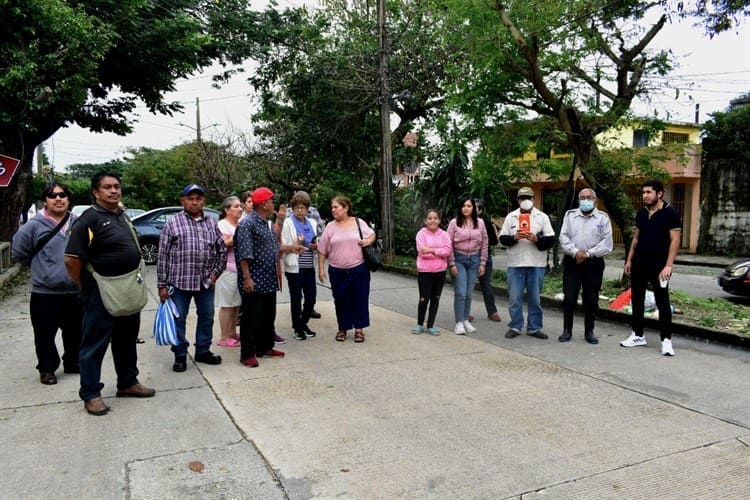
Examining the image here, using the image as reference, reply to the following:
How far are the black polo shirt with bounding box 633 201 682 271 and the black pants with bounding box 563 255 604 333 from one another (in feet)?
1.68

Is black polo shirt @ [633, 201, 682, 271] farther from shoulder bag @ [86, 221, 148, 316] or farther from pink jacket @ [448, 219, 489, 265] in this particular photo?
shoulder bag @ [86, 221, 148, 316]

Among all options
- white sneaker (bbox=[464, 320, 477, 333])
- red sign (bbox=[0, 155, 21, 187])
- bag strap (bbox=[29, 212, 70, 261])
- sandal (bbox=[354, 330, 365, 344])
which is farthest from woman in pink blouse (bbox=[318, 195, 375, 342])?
red sign (bbox=[0, 155, 21, 187])

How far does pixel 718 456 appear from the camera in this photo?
3.74m

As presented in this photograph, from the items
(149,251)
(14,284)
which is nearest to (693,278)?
(149,251)

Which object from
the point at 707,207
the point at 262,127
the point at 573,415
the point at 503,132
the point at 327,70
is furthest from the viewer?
the point at 262,127

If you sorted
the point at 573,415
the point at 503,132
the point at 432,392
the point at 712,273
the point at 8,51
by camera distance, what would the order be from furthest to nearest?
the point at 712,273 → the point at 8,51 → the point at 503,132 → the point at 432,392 → the point at 573,415

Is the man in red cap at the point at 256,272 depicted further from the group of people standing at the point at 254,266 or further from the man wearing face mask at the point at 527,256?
the man wearing face mask at the point at 527,256

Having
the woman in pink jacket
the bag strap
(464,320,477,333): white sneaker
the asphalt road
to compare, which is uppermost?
the bag strap

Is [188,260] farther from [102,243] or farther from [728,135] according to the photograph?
[728,135]

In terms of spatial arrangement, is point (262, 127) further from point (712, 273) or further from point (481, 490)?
point (481, 490)

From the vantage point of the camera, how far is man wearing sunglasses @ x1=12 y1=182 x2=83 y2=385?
5.23 metres

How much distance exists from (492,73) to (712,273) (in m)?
10.9

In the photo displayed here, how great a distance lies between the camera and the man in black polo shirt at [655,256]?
6.33 meters

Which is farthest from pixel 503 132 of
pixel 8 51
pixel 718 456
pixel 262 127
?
pixel 262 127
